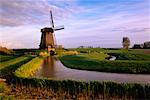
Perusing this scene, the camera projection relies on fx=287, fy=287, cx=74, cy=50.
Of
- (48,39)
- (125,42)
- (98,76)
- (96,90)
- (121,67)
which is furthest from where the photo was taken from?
(125,42)

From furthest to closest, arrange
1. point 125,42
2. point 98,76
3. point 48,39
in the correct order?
point 125,42
point 48,39
point 98,76

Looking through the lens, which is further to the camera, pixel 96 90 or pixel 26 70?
pixel 26 70

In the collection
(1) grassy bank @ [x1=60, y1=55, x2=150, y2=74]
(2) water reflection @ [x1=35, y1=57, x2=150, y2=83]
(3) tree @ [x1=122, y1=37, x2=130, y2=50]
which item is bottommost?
(2) water reflection @ [x1=35, y1=57, x2=150, y2=83]

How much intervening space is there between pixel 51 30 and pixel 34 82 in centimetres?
5399

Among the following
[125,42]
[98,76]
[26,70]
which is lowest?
[98,76]

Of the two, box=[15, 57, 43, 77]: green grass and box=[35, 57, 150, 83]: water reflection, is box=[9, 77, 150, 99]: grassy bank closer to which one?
box=[15, 57, 43, 77]: green grass

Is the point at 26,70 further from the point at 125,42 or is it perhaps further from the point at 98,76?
the point at 125,42

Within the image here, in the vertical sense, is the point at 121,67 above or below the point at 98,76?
above

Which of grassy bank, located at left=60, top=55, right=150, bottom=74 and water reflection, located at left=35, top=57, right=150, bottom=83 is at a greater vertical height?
grassy bank, located at left=60, top=55, right=150, bottom=74

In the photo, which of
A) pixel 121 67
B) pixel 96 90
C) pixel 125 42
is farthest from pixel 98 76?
pixel 125 42

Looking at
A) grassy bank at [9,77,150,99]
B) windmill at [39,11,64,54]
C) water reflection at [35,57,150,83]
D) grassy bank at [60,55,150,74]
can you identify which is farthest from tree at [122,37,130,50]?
grassy bank at [9,77,150,99]

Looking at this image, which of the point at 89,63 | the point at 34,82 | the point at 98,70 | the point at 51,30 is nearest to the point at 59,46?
the point at 51,30

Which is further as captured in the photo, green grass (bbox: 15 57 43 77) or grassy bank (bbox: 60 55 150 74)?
grassy bank (bbox: 60 55 150 74)

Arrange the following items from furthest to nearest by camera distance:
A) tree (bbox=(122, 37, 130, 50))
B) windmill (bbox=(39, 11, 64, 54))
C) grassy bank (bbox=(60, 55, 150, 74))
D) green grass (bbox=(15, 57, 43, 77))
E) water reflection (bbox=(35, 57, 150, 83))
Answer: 1. tree (bbox=(122, 37, 130, 50))
2. windmill (bbox=(39, 11, 64, 54))
3. grassy bank (bbox=(60, 55, 150, 74))
4. water reflection (bbox=(35, 57, 150, 83))
5. green grass (bbox=(15, 57, 43, 77))
